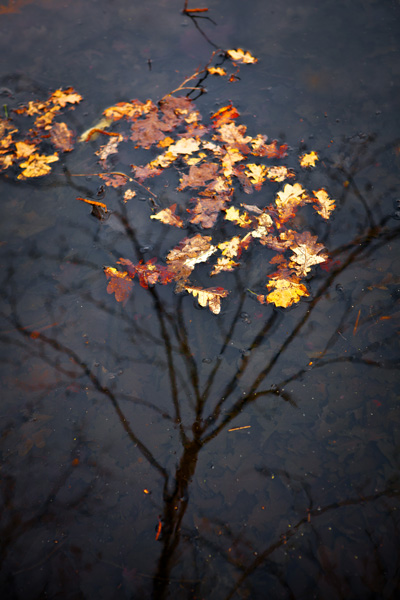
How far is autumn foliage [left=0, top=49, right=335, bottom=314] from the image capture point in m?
2.58

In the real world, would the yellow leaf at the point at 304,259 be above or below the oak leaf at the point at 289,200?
below

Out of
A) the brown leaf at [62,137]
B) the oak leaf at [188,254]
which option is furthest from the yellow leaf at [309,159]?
the brown leaf at [62,137]

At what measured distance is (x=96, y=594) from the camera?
1.82m

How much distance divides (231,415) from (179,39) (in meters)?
3.80

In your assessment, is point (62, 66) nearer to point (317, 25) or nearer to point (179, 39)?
point (179, 39)

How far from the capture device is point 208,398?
219 centimetres

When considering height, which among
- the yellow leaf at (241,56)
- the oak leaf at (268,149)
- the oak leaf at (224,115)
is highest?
the yellow leaf at (241,56)

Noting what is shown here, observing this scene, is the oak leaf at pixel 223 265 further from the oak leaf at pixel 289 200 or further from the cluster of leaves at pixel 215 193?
the oak leaf at pixel 289 200

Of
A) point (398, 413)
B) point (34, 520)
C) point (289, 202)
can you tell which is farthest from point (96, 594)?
point (289, 202)

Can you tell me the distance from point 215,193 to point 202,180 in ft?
0.57

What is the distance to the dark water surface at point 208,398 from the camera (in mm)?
1852

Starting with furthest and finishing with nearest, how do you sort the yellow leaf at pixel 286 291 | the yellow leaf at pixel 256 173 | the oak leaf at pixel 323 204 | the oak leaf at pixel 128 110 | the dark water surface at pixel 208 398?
1. the oak leaf at pixel 128 110
2. the yellow leaf at pixel 256 173
3. the oak leaf at pixel 323 204
4. the yellow leaf at pixel 286 291
5. the dark water surface at pixel 208 398

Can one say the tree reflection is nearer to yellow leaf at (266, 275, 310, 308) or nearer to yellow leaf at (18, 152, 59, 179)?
yellow leaf at (266, 275, 310, 308)

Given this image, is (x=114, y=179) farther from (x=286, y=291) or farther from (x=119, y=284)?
(x=286, y=291)
